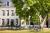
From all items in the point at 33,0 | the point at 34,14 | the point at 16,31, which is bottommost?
the point at 16,31

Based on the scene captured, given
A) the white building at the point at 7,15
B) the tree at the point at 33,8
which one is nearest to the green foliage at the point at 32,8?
the tree at the point at 33,8

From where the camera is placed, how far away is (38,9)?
5.48 m

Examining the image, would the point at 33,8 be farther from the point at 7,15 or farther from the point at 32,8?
the point at 7,15

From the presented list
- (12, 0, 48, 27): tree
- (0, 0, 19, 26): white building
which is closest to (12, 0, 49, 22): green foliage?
(12, 0, 48, 27): tree

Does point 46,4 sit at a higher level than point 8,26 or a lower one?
higher

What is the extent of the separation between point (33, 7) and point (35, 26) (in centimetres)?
45

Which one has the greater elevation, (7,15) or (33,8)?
(33,8)

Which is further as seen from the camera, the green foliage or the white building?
the white building

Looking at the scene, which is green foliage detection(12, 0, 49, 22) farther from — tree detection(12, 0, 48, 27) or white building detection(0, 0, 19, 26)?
white building detection(0, 0, 19, 26)

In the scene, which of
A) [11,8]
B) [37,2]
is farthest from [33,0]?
[11,8]

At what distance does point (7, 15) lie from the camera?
5613mm

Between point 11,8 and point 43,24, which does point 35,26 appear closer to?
point 43,24

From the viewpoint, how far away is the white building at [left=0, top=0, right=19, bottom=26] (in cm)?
556

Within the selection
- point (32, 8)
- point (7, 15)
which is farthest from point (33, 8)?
point (7, 15)
